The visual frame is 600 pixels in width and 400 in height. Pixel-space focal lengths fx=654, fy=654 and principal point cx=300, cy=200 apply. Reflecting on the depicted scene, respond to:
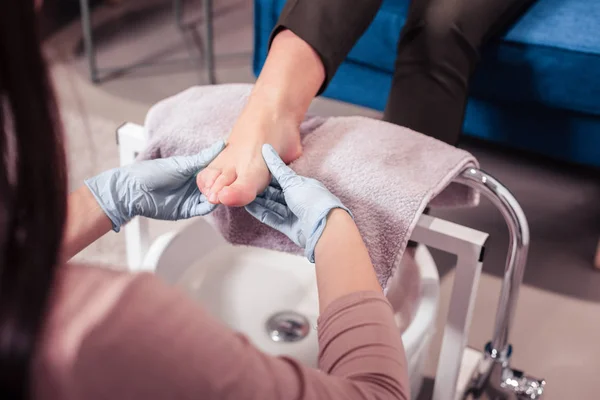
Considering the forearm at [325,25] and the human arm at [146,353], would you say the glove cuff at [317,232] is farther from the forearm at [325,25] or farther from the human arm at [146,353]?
the forearm at [325,25]

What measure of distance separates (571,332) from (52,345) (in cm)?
113

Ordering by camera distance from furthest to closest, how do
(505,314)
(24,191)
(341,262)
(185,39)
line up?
1. (185,39)
2. (505,314)
3. (341,262)
4. (24,191)

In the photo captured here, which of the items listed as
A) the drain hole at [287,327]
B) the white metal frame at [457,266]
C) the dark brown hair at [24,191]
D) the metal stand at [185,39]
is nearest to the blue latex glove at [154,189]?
the white metal frame at [457,266]

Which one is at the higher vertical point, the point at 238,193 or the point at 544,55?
the point at 544,55

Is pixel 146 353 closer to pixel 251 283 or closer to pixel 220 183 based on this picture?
pixel 220 183

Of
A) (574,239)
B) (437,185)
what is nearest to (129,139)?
(437,185)

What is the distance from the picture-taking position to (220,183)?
802mm

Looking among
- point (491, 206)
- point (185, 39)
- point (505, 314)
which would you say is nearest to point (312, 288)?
point (505, 314)

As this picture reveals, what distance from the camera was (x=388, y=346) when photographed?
0.62 meters

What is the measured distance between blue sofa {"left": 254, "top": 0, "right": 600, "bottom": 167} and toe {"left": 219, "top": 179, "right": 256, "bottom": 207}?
2.76ft

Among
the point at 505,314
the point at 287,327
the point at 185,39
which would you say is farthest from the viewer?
the point at 185,39

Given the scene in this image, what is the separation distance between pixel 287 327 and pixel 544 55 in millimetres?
818

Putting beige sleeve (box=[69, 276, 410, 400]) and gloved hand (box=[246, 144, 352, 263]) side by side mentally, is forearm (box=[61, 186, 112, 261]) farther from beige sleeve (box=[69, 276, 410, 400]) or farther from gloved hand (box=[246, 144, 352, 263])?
beige sleeve (box=[69, 276, 410, 400])

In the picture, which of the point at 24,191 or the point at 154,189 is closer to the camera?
the point at 24,191
